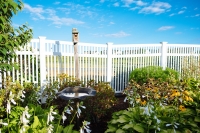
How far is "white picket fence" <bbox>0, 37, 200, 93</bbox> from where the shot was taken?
19.1 ft

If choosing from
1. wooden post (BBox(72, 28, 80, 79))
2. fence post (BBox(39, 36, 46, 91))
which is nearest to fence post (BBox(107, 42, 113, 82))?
wooden post (BBox(72, 28, 80, 79))

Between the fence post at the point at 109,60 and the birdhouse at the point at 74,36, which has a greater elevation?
the birdhouse at the point at 74,36

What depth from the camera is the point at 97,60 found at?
7.15 metres

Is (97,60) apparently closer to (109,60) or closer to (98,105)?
(109,60)

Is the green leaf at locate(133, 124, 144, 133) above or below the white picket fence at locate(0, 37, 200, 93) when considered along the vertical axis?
below

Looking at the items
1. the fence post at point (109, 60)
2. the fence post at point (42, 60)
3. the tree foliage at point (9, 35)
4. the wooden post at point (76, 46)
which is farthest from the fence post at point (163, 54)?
the tree foliage at point (9, 35)

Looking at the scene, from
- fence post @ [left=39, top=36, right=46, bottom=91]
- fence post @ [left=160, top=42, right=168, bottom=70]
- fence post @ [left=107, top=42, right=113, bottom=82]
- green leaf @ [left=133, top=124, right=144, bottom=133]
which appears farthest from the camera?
fence post @ [left=160, top=42, right=168, bottom=70]

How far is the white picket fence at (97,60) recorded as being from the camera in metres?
5.82

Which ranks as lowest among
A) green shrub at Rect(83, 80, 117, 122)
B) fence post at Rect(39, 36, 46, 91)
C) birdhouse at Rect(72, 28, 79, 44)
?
green shrub at Rect(83, 80, 117, 122)

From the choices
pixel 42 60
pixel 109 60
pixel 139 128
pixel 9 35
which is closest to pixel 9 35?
pixel 9 35

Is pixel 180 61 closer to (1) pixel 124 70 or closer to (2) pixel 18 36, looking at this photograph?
(1) pixel 124 70

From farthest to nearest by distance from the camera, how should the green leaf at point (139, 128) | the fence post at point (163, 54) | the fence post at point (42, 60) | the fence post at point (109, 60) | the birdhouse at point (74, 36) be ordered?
the fence post at point (163, 54)
the fence post at point (109, 60)
the birdhouse at point (74, 36)
the fence post at point (42, 60)
the green leaf at point (139, 128)

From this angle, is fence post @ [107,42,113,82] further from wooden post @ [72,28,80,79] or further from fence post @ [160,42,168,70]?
fence post @ [160,42,168,70]

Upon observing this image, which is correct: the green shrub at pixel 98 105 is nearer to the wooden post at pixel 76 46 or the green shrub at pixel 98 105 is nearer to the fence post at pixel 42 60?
the wooden post at pixel 76 46
